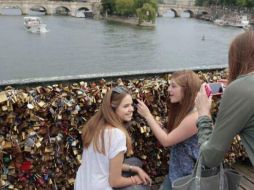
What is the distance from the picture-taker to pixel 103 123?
2084 millimetres

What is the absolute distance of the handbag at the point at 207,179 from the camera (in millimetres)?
1745

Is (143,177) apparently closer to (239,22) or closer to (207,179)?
(207,179)

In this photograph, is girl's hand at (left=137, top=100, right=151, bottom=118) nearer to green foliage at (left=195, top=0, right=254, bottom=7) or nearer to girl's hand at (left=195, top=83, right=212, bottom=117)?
girl's hand at (left=195, top=83, right=212, bottom=117)

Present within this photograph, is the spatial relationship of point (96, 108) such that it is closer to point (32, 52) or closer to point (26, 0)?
point (32, 52)

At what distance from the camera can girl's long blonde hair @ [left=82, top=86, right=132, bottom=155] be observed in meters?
2.05

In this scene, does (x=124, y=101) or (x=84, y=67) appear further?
(x=84, y=67)

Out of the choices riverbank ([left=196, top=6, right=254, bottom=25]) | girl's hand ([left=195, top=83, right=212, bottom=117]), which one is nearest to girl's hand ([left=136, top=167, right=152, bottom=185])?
girl's hand ([left=195, top=83, right=212, bottom=117])

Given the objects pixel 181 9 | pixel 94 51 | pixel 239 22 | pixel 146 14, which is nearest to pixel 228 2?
pixel 181 9

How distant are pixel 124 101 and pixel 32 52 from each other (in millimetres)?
30537

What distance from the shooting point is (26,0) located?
6094 cm

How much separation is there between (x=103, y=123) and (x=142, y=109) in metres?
0.52

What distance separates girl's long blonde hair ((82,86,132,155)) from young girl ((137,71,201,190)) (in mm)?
293

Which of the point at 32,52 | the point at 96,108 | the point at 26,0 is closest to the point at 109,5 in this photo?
the point at 26,0

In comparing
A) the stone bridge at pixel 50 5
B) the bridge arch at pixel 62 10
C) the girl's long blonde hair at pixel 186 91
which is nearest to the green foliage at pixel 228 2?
the stone bridge at pixel 50 5
